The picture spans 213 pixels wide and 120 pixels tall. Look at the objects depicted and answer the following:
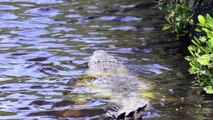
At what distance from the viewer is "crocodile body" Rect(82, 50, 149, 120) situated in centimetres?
579

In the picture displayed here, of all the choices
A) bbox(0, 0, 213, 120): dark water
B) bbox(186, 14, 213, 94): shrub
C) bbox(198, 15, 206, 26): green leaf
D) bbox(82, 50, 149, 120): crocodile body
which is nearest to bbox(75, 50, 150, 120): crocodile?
bbox(82, 50, 149, 120): crocodile body

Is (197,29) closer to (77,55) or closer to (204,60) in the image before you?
(204,60)

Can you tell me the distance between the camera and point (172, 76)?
24.3ft

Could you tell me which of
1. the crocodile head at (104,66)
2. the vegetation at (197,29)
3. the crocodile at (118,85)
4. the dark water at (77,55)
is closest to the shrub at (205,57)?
the vegetation at (197,29)

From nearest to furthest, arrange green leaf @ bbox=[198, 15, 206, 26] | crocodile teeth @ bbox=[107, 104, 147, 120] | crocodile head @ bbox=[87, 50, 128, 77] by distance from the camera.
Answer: crocodile teeth @ bbox=[107, 104, 147, 120]
green leaf @ bbox=[198, 15, 206, 26]
crocodile head @ bbox=[87, 50, 128, 77]

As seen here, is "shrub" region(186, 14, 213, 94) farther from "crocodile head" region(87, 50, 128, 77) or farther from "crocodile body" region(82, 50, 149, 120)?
"crocodile head" region(87, 50, 128, 77)

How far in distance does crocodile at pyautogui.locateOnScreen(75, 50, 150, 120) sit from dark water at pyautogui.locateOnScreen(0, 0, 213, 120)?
16 cm

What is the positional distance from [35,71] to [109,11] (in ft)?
12.6

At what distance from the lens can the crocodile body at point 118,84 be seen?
579cm

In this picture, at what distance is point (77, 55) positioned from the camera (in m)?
8.43

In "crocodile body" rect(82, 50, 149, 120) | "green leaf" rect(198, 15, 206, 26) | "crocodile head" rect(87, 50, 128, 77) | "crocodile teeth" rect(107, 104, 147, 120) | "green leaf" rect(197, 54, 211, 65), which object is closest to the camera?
"crocodile teeth" rect(107, 104, 147, 120)

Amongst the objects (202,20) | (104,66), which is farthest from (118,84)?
(202,20)

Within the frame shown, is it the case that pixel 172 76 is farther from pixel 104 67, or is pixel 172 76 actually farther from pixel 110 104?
pixel 110 104

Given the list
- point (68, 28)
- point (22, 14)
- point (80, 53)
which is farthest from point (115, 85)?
point (22, 14)
